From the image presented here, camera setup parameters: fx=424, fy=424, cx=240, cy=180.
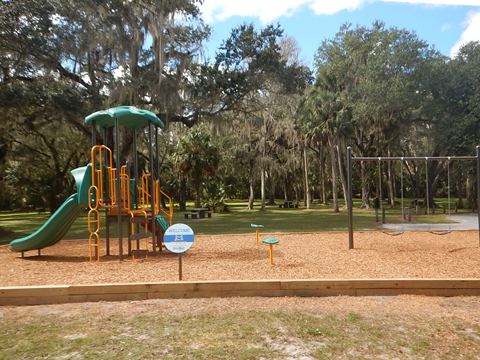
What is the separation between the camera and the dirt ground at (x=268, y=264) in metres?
6.57

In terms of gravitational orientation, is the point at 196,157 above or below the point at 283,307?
above

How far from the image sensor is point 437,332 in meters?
4.00

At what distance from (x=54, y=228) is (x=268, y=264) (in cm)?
471

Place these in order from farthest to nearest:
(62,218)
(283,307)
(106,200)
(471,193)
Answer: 1. (471,193)
2. (62,218)
3. (106,200)
4. (283,307)

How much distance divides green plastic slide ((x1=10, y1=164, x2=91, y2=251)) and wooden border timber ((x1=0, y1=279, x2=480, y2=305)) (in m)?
3.35

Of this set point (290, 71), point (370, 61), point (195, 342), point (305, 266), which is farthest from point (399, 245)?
point (370, 61)

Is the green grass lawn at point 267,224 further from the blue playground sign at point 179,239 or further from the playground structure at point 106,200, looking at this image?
the blue playground sign at point 179,239

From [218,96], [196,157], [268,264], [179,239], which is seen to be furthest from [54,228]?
[196,157]

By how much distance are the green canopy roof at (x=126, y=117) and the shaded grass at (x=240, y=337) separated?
4.93 meters

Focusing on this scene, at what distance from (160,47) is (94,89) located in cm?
Answer: 285

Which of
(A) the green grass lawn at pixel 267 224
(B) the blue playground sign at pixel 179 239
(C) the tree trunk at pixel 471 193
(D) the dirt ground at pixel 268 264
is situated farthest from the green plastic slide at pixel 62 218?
(C) the tree trunk at pixel 471 193

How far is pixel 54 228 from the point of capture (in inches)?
355

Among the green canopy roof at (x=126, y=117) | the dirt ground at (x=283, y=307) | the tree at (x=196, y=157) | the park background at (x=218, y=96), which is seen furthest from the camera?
the tree at (x=196, y=157)

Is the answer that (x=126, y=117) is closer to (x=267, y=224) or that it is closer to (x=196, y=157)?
(x=267, y=224)
